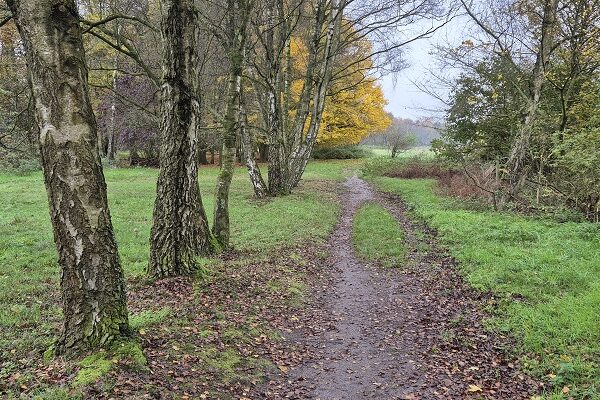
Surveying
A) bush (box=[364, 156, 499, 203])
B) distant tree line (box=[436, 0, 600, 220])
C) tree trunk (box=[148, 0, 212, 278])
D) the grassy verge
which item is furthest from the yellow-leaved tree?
tree trunk (box=[148, 0, 212, 278])

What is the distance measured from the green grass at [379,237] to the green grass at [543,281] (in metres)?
1.21

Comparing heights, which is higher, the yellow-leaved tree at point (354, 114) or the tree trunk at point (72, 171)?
the yellow-leaved tree at point (354, 114)

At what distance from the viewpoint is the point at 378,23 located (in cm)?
1714

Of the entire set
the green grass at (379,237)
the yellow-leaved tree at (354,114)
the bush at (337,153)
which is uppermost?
the yellow-leaved tree at (354,114)

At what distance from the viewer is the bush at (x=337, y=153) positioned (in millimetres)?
42500

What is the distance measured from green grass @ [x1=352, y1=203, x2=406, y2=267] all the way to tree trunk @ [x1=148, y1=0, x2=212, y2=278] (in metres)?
4.71

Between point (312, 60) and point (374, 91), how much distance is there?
61.6ft

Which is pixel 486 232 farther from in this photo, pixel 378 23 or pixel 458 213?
pixel 378 23

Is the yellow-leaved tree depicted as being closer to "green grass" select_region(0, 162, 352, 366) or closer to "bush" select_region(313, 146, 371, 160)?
"bush" select_region(313, 146, 371, 160)

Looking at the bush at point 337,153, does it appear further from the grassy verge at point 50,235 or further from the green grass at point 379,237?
the green grass at point 379,237

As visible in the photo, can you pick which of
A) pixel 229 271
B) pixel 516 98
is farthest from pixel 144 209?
pixel 516 98

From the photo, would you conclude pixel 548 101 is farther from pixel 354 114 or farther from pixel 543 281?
pixel 354 114

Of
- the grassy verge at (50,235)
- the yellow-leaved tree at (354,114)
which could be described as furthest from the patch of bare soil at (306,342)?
the yellow-leaved tree at (354,114)

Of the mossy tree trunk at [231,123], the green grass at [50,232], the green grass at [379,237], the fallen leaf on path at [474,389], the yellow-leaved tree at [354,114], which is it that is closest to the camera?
the fallen leaf on path at [474,389]
